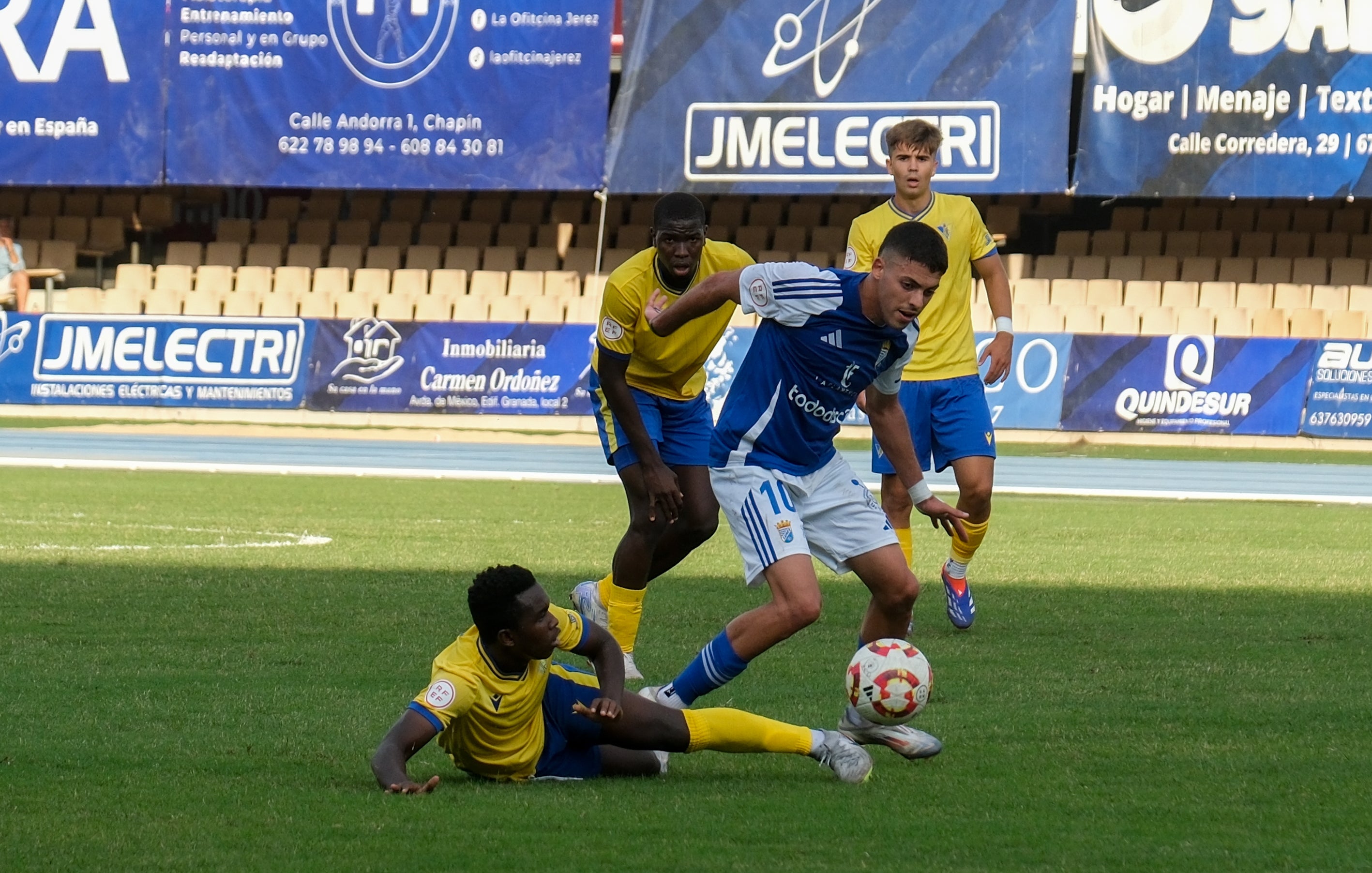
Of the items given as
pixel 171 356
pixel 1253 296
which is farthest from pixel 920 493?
pixel 1253 296

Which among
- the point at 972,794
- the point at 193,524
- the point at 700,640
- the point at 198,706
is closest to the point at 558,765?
the point at 972,794

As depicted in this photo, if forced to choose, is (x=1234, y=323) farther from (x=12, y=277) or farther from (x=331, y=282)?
(x=12, y=277)

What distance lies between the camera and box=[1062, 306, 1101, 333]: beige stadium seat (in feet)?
76.8

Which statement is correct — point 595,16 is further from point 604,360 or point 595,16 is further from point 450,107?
point 604,360

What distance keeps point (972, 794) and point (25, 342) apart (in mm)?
21287

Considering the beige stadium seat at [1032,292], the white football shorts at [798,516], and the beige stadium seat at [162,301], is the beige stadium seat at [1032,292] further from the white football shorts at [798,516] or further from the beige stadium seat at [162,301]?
the white football shorts at [798,516]

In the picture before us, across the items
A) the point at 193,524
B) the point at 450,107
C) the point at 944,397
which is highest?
the point at 450,107

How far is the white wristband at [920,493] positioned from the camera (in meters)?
6.14

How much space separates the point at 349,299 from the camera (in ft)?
84.5

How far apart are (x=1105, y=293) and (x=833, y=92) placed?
15.8ft

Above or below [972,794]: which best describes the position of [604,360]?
above

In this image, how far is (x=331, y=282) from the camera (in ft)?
86.9

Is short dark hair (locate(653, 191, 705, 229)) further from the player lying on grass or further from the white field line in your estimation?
the white field line

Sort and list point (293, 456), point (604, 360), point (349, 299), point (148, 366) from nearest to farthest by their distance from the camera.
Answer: point (604, 360)
point (293, 456)
point (148, 366)
point (349, 299)
